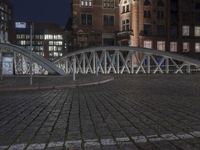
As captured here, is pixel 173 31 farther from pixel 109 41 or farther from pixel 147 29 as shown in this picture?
pixel 109 41

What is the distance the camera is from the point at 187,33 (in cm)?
6662

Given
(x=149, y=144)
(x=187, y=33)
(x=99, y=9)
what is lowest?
(x=149, y=144)

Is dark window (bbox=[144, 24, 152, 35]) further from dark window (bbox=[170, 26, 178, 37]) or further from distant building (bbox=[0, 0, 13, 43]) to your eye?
distant building (bbox=[0, 0, 13, 43])

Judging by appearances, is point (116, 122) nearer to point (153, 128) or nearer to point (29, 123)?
point (153, 128)

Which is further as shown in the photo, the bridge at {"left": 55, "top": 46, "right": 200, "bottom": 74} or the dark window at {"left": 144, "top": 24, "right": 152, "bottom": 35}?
the dark window at {"left": 144, "top": 24, "right": 152, "bottom": 35}

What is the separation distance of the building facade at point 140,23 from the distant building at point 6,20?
49.0 m

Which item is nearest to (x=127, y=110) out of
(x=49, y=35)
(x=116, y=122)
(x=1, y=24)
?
(x=116, y=122)

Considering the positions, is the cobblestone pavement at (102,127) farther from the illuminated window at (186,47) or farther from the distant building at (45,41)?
the distant building at (45,41)

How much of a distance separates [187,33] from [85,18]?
19.4 meters

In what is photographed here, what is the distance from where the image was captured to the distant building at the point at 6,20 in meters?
111

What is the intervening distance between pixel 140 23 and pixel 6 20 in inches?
2707

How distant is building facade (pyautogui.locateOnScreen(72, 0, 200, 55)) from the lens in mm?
63406

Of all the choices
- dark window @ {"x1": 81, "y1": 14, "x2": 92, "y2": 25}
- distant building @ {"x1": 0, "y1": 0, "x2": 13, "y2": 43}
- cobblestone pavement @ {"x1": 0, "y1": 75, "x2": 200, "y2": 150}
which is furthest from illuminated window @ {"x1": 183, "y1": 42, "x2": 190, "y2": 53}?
distant building @ {"x1": 0, "y1": 0, "x2": 13, "y2": 43}

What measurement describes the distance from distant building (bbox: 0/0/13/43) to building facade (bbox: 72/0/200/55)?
4898 cm
